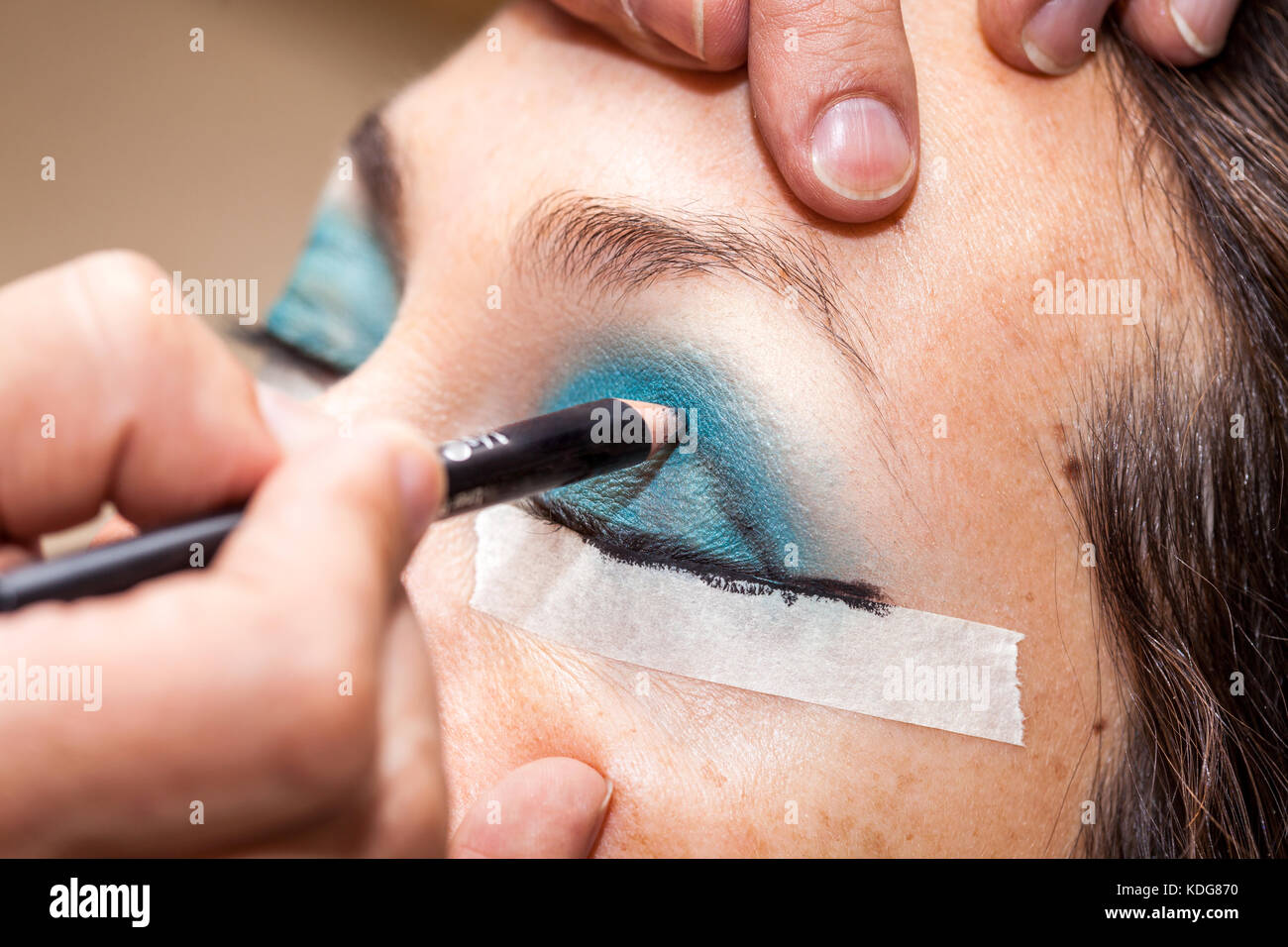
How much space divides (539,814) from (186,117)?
5.98ft

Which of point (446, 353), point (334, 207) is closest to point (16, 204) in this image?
point (334, 207)

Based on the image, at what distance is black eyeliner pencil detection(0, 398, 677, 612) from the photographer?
1.22ft

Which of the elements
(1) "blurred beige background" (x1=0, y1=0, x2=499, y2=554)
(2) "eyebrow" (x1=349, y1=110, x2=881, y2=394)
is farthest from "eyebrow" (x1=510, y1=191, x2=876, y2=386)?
(1) "blurred beige background" (x1=0, y1=0, x2=499, y2=554)

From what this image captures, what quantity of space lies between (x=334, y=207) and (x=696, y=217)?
0.51 meters

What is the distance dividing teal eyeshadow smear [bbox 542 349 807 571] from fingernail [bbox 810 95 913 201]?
0.48 ft

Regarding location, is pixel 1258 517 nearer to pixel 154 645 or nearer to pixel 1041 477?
pixel 1041 477

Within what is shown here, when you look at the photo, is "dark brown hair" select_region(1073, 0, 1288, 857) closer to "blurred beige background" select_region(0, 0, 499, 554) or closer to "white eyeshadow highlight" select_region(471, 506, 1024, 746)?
"white eyeshadow highlight" select_region(471, 506, 1024, 746)

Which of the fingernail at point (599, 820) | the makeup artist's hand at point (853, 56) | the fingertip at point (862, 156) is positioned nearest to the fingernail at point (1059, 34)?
the makeup artist's hand at point (853, 56)

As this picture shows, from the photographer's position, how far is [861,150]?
0.58m

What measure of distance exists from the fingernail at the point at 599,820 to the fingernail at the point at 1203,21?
0.66 metres

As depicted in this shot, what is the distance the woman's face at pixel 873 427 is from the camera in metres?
0.59

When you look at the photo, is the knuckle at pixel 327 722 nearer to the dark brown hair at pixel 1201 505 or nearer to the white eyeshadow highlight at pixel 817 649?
the white eyeshadow highlight at pixel 817 649

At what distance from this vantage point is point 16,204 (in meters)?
1.66
